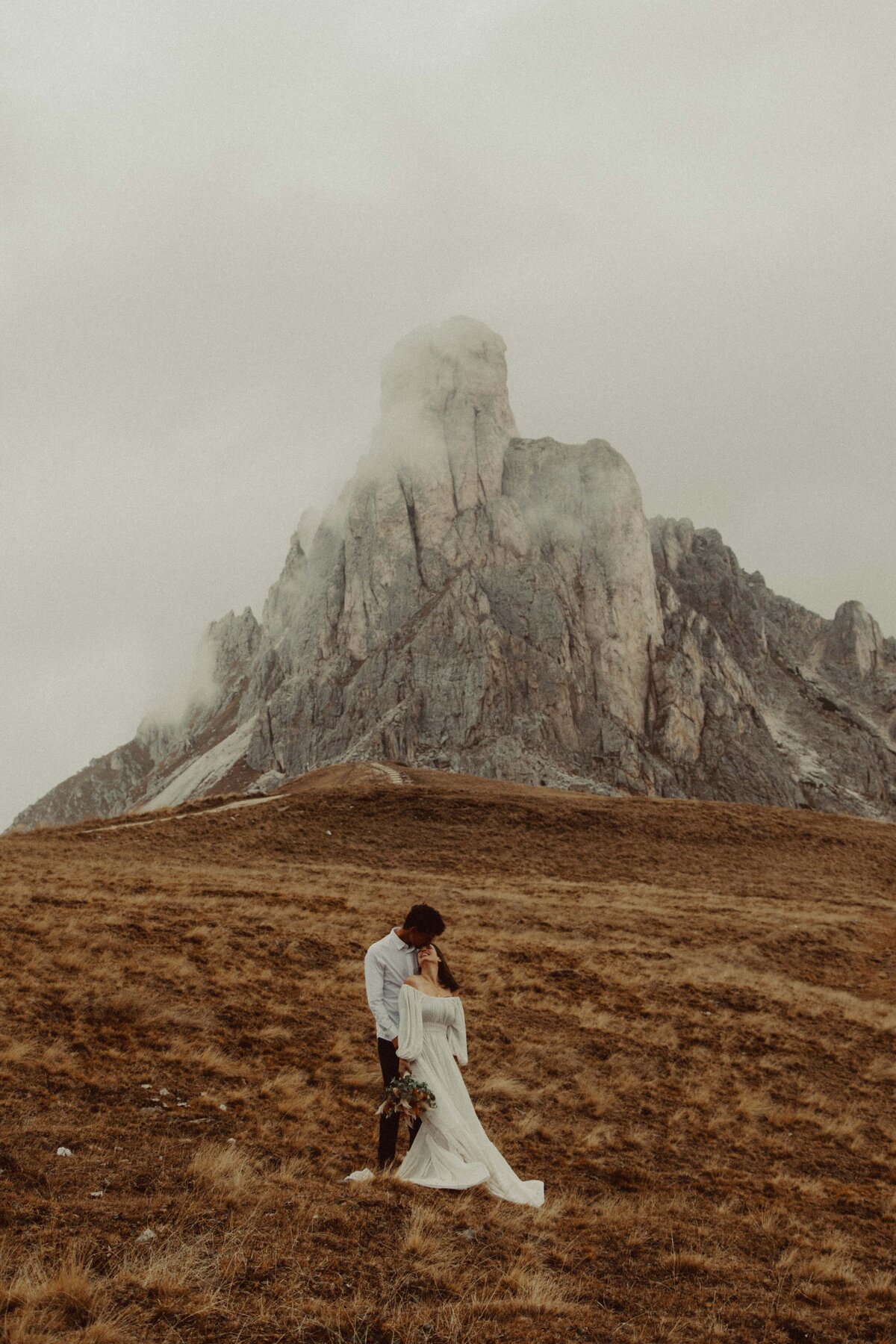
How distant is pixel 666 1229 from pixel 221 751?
15905cm

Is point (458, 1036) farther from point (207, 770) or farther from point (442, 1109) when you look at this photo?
point (207, 770)

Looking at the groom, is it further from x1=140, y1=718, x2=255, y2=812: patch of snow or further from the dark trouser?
x1=140, y1=718, x2=255, y2=812: patch of snow

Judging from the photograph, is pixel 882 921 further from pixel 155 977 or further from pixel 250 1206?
pixel 250 1206

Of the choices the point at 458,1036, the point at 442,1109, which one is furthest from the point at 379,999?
the point at 442,1109

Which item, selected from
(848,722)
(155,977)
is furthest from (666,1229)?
(848,722)

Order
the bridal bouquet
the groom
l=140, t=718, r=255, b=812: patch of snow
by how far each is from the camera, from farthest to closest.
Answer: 1. l=140, t=718, r=255, b=812: patch of snow
2. the groom
3. the bridal bouquet

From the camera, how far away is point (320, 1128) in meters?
9.78

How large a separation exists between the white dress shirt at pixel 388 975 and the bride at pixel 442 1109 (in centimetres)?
14

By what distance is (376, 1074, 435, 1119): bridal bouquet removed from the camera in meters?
7.84

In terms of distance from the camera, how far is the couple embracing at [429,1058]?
8023 mm

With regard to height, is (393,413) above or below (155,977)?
above

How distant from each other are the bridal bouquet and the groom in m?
0.26

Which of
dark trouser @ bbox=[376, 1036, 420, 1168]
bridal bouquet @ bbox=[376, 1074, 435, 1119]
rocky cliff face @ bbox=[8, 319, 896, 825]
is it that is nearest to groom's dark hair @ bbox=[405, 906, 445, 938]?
dark trouser @ bbox=[376, 1036, 420, 1168]

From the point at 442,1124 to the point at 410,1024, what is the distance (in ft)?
3.45
